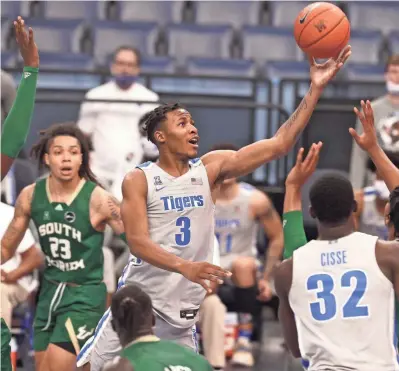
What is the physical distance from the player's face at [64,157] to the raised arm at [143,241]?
3.75 ft

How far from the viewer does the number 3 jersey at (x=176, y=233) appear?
5.50 m

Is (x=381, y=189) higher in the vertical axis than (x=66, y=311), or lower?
higher

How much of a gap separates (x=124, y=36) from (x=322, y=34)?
17.8ft

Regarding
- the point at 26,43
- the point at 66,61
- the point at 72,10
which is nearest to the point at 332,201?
the point at 26,43

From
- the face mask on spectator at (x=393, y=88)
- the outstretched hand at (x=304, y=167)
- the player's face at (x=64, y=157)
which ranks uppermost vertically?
the face mask on spectator at (x=393, y=88)

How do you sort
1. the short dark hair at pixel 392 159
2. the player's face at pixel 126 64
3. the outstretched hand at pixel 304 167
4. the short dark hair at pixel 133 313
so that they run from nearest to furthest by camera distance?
the short dark hair at pixel 133 313, the outstretched hand at pixel 304 167, the short dark hair at pixel 392 159, the player's face at pixel 126 64

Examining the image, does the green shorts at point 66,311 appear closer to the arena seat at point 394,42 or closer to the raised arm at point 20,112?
the raised arm at point 20,112

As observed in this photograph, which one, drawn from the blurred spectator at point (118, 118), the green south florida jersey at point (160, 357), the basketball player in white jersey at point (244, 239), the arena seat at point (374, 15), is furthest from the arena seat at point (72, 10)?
the green south florida jersey at point (160, 357)

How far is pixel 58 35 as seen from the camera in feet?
36.5

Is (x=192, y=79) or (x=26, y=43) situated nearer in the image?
(x=26, y=43)

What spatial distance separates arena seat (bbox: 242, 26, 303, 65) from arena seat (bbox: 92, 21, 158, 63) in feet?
2.95

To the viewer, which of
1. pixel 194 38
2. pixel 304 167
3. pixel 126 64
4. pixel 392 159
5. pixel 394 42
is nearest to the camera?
pixel 304 167

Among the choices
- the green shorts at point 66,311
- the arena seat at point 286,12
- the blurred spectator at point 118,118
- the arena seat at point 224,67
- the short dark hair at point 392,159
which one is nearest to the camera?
the green shorts at point 66,311

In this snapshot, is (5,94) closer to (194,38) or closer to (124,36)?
(124,36)
